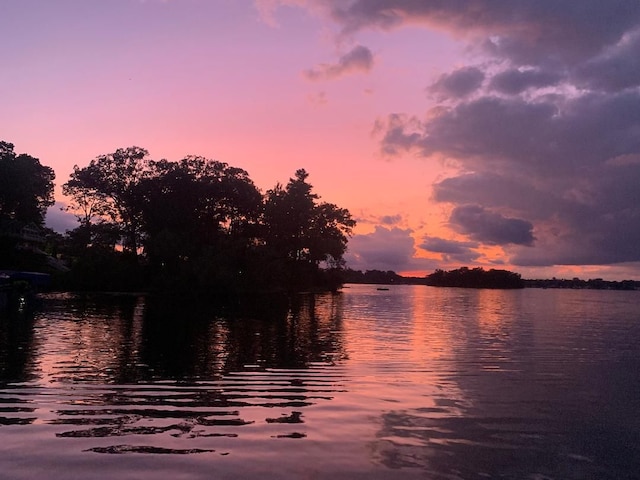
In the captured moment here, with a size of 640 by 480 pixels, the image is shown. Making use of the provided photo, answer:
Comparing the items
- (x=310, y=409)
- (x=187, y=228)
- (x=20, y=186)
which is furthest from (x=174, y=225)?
(x=310, y=409)

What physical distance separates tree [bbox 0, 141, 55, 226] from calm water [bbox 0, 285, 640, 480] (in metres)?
69.9

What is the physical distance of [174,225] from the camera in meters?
91.1

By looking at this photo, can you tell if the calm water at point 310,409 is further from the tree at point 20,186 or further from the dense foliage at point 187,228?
the tree at point 20,186

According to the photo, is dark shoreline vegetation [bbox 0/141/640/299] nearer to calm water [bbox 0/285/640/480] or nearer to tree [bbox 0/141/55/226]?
tree [bbox 0/141/55/226]

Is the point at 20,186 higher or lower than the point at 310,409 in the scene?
higher

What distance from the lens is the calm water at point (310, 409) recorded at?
1022cm

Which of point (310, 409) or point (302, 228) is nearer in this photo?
point (310, 409)

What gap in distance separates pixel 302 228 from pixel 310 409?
325 ft

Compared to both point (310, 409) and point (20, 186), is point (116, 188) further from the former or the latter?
point (310, 409)

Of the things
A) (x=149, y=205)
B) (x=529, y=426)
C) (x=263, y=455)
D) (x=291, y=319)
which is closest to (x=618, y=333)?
(x=291, y=319)

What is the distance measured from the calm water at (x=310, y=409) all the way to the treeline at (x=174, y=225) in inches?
2117

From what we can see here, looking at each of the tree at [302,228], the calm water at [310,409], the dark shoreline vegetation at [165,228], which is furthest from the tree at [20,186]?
the calm water at [310,409]

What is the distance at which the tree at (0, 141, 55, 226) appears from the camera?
89125mm

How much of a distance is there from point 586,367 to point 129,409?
1837 cm
